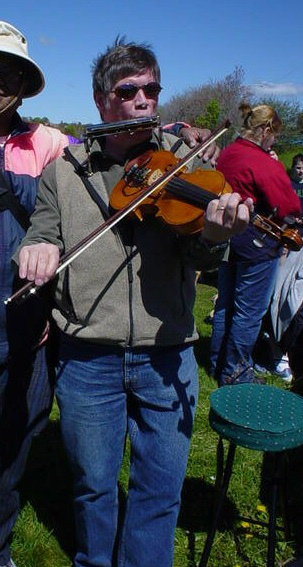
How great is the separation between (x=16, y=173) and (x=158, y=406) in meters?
0.97

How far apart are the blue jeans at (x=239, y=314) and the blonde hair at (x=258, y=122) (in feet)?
3.02

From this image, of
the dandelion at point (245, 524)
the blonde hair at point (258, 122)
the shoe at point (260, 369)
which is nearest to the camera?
the dandelion at point (245, 524)

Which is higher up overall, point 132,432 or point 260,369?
point 132,432

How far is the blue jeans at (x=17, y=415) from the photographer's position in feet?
7.10

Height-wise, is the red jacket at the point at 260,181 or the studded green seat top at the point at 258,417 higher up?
the red jacket at the point at 260,181

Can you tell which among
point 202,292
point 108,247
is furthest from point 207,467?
point 202,292

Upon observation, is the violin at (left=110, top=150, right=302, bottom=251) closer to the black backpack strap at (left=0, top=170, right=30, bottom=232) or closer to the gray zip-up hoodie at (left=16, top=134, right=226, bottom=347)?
the gray zip-up hoodie at (left=16, top=134, right=226, bottom=347)

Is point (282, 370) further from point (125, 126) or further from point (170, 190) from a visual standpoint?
A: point (125, 126)

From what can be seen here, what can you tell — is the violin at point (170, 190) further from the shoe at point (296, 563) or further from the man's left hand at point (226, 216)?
the shoe at point (296, 563)

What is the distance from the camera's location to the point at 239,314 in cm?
431

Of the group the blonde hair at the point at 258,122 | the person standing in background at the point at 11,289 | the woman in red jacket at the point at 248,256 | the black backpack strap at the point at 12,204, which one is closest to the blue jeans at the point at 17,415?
the person standing in background at the point at 11,289

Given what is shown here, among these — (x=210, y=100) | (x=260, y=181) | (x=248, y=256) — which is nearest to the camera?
(x=260, y=181)

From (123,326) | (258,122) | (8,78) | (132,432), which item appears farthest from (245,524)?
(258,122)

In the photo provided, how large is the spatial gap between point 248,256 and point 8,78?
2.48 m
